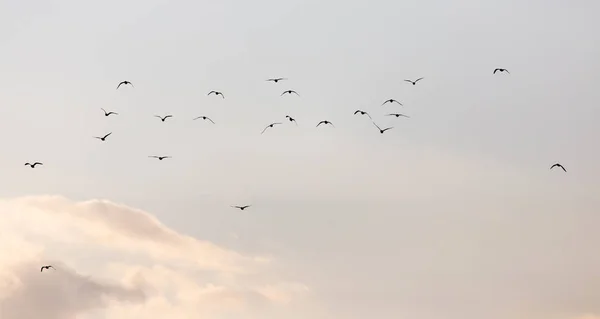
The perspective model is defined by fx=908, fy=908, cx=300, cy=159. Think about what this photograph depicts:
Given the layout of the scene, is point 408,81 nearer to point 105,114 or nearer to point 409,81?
point 409,81

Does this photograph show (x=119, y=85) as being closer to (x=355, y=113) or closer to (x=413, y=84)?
(x=355, y=113)

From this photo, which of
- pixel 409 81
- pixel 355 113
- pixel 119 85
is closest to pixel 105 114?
pixel 119 85

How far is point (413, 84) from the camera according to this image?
198 metres

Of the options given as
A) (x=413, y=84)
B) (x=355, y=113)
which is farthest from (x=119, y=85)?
(x=413, y=84)

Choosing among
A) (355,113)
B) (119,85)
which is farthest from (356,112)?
(119,85)

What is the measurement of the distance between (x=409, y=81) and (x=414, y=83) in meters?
1.32

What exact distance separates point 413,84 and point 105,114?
67860mm

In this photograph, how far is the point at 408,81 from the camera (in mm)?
197000

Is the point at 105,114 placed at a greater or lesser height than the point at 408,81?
lesser

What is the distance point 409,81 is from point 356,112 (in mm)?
13609

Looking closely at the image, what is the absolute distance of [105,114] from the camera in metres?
200

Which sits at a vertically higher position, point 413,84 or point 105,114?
point 413,84

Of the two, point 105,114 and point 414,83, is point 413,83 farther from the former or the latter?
point 105,114

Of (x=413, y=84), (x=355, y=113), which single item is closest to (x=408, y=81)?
(x=413, y=84)
